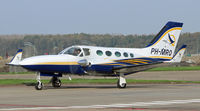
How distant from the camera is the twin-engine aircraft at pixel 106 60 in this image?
26.3 meters

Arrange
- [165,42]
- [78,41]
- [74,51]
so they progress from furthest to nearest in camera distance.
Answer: [78,41] < [165,42] < [74,51]

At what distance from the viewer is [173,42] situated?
31844mm

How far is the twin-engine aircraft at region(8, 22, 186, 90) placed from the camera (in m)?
26.3

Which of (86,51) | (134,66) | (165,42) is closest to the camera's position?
(86,51)

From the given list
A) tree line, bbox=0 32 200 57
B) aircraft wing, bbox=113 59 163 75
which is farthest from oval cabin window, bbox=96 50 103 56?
tree line, bbox=0 32 200 57

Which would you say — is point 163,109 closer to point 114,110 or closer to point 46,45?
point 114,110

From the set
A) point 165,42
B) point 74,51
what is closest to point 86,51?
point 74,51

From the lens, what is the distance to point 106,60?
28.3 metres

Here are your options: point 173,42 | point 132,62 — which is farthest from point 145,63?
point 173,42

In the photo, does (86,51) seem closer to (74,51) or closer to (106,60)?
(74,51)

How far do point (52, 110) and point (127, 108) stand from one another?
8.85 feet

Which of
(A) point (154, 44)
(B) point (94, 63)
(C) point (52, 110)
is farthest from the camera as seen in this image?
(A) point (154, 44)

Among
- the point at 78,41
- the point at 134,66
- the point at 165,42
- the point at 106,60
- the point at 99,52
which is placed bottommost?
the point at 134,66

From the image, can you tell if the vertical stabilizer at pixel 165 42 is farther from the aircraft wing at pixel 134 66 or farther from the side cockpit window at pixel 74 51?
the side cockpit window at pixel 74 51
